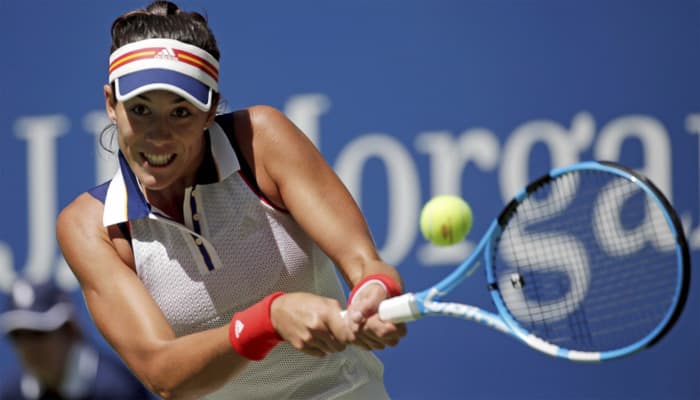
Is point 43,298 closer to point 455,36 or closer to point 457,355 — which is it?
point 457,355

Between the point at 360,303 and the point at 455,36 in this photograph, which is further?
the point at 455,36

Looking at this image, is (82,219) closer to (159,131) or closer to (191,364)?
(159,131)

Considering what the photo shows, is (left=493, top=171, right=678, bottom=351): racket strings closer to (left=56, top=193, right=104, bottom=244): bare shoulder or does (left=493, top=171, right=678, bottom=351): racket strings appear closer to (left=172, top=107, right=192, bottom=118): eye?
(left=172, top=107, right=192, bottom=118): eye

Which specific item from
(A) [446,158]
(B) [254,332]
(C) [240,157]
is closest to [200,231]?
(C) [240,157]

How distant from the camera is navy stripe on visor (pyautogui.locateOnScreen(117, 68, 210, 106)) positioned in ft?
7.71

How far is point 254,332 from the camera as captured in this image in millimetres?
2174

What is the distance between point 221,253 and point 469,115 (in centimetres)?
239

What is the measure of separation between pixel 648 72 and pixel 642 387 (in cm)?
128

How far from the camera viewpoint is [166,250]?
2561mm

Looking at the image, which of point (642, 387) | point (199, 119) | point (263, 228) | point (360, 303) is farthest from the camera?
point (642, 387)

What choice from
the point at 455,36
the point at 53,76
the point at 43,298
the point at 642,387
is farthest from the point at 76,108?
the point at 642,387

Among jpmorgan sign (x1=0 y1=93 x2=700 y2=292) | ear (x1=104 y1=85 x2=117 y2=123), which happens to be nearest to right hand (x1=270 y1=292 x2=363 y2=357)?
ear (x1=104 y1=85 x2=117 y2=123)

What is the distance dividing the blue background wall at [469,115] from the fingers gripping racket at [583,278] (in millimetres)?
575

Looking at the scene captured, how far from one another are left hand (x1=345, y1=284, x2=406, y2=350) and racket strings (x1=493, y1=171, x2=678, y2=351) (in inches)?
12.0
